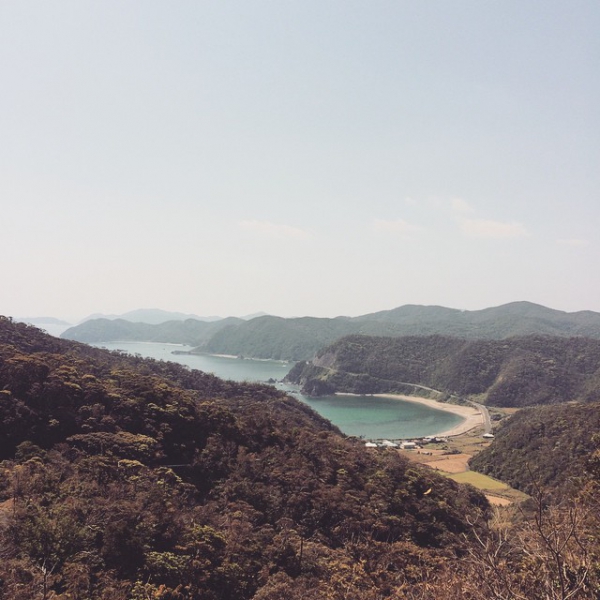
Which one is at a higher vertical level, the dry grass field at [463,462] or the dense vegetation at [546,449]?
the dense vegetation at [546,449]

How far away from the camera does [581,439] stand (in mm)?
50750

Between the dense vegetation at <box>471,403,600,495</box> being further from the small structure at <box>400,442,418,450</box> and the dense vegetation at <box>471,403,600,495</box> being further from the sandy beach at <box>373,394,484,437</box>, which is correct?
the sandy beach at <box>373,394,484,437</box>

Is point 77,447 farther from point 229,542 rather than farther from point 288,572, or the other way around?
point 288,572

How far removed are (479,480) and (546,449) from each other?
30.7 feet

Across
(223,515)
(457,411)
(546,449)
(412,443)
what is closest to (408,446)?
(412,443)

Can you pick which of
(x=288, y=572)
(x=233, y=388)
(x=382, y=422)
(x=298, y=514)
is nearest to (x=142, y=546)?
(x=288, y=572)

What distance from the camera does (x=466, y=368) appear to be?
140 meters

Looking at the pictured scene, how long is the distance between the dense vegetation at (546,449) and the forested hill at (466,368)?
2226 inches

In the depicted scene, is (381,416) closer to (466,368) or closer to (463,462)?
(466,368)

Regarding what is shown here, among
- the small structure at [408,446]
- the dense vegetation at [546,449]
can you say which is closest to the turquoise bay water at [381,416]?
the small structure at [408,446]

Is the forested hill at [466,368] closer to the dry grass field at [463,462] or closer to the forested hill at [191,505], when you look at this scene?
the dry grass field at [463,462]

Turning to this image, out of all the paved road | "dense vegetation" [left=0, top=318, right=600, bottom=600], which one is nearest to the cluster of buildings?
the paved road

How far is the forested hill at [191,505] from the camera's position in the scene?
1346 centimetres

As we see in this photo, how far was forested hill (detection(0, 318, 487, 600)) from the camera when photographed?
44.2ft
